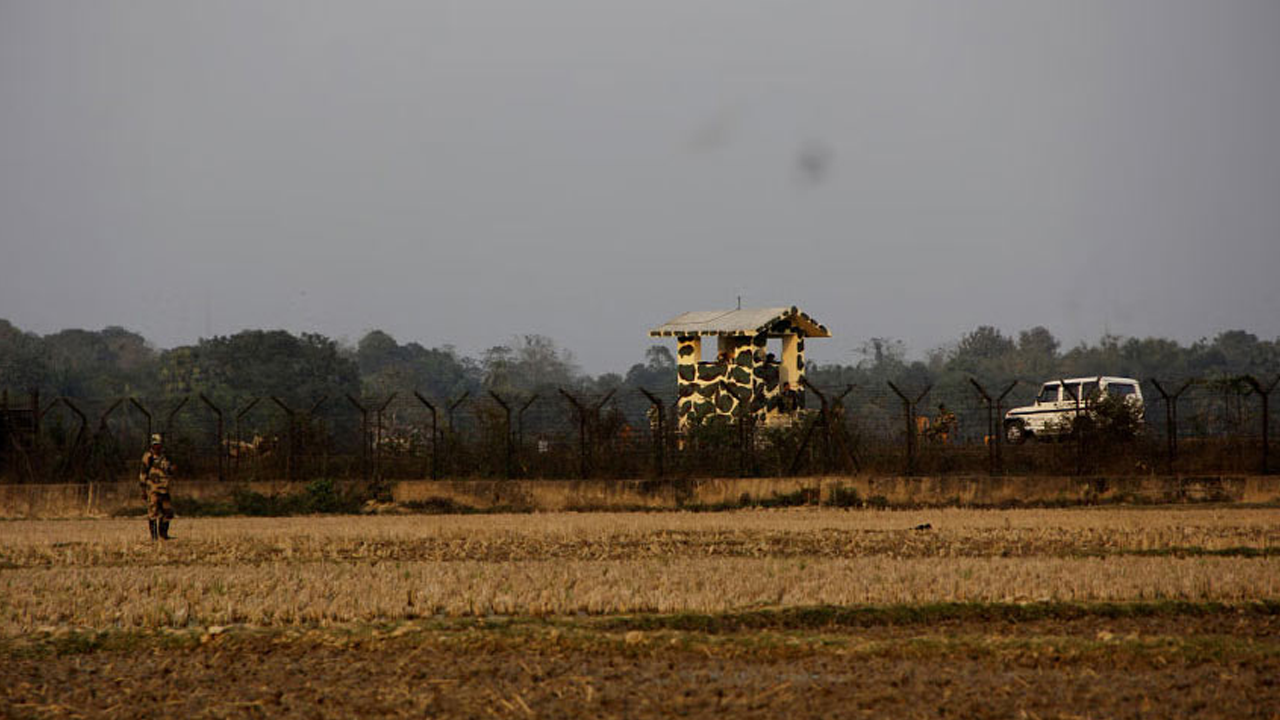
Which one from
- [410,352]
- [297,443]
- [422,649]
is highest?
[410,352]

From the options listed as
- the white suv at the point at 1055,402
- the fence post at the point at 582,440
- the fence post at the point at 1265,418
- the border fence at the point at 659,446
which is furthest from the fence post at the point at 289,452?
the fence post at the point at 1265,418

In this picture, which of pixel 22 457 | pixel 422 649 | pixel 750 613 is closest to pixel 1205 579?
pixel 750 613

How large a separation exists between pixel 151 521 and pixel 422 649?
1098cm

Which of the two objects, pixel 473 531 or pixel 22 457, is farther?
pixel 22 457

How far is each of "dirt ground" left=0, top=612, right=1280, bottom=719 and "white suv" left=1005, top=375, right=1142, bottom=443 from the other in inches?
717

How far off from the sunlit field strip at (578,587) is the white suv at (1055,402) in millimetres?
14248

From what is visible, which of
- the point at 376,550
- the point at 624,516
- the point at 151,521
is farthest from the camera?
the point at 624,516

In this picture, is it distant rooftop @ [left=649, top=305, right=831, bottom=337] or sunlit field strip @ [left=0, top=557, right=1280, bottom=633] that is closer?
sunlit field strip @ [left=0, top=557, right=1280, bottom=633]

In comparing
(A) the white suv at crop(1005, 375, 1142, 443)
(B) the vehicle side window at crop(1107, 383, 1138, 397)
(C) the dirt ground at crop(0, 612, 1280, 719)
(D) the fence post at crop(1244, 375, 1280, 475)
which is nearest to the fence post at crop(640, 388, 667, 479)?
(A) the white suv at crop(1005, 375, 1142, 443)

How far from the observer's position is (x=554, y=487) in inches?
1112

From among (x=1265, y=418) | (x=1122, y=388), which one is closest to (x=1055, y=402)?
(x=1122, y=388)

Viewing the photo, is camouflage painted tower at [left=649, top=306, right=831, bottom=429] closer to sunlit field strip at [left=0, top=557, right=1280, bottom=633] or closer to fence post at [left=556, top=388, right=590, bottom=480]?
fence post at [left=556, top=388, right=590, bottom=480]

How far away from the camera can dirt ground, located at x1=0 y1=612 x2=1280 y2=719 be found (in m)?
9.95

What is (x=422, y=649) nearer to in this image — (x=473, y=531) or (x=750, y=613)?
(x=750, y=613)
